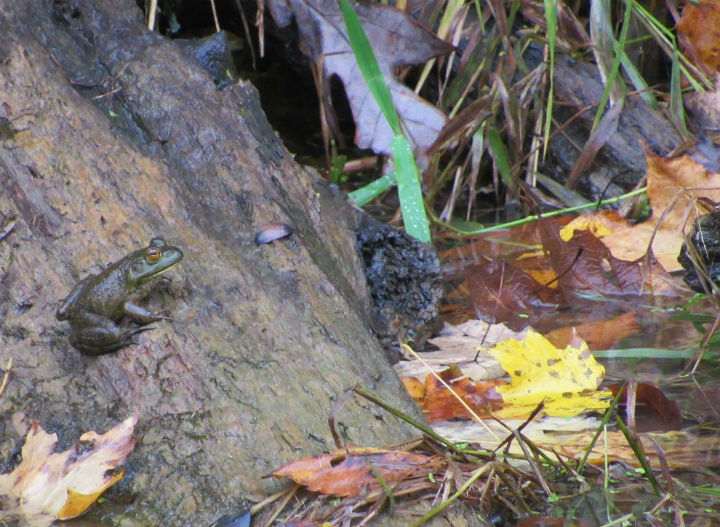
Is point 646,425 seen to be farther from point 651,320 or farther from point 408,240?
point 408,240

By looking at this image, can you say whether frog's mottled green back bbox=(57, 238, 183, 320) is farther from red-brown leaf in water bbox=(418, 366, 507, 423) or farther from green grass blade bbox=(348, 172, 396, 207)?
green grass blade bbox=(348, 172, 396, 207)

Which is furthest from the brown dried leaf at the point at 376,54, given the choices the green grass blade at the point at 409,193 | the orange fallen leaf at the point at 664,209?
the orange fallen leaf at the point at 664,209

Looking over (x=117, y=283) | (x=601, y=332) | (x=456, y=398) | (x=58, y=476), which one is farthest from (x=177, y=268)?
(x=601, y=332)

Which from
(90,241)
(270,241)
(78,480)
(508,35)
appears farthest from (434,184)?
(78,480)

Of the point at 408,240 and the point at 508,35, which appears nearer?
the point at 408,240

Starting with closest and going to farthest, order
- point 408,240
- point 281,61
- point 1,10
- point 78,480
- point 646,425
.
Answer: point 78,480 < point 646,425 < point 1,10 < point 408,240 < point 281,61

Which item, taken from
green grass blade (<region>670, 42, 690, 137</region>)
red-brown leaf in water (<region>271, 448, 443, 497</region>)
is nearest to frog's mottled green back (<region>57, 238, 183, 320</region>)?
red-brown leaf in water (<region>271, 448, 443, 497</region>)
